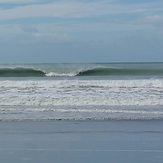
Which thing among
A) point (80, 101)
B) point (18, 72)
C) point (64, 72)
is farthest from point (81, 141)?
point (18, 72)

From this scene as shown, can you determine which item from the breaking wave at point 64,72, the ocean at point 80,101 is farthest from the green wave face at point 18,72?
the ocean at point 80,101

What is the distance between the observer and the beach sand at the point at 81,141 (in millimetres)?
7211

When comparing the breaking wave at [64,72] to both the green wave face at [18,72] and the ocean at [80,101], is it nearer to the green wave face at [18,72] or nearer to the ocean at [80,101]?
the green wave face at [18,72]

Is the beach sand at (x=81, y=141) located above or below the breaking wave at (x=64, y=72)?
below

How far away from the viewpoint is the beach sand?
7211mm

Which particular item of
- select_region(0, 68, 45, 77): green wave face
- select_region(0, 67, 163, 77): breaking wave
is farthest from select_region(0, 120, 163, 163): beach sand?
select_region(0, 68, 45, 77): green wave face

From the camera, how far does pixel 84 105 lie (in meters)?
14.3

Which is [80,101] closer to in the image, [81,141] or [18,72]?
[81,141]

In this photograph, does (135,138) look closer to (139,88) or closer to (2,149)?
(2,149)

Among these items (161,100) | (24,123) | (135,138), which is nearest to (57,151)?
(135,138)

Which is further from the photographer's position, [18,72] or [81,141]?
[18,72]

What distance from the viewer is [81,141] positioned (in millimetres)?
8453

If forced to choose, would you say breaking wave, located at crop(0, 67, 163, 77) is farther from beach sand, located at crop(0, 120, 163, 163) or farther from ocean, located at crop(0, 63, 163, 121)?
beach sand, located at crop(0, 120, 163, 163)

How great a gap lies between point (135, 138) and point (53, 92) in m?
9.57
